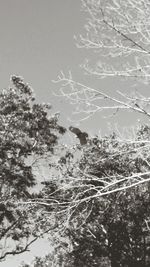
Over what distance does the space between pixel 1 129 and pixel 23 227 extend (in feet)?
15.2

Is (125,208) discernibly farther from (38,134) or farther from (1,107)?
(1,107)

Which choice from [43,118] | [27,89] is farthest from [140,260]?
[27,89]

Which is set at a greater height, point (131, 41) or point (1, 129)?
point (1, 129)

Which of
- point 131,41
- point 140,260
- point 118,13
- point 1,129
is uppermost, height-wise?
point 1,129

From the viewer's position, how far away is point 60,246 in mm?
18828

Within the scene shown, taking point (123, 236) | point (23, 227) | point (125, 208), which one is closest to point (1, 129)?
point (23, 227)

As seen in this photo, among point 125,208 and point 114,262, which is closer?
point 125,208

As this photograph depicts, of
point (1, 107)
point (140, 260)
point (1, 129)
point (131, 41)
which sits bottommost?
point (140, 260)

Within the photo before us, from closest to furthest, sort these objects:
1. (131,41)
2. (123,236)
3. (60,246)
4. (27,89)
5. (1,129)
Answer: (131,41) < (1,129) < (27,89) < (123,236) < (60,246)

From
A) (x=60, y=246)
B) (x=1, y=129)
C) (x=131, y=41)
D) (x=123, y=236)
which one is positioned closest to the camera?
(x=131, y=41)

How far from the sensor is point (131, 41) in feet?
19.3

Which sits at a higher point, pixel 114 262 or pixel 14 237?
pixel 14 237

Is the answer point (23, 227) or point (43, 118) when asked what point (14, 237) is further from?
point (43, 118)

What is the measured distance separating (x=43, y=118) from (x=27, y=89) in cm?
149
